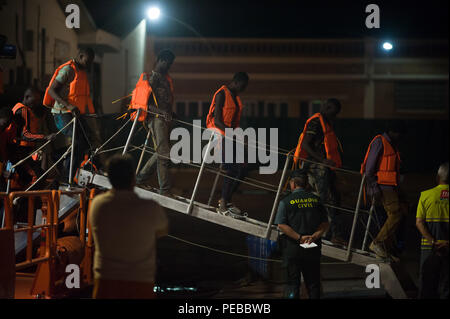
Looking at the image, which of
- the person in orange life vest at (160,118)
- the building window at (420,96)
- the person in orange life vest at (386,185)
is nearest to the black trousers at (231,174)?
the person in orange life vest at (160,118)

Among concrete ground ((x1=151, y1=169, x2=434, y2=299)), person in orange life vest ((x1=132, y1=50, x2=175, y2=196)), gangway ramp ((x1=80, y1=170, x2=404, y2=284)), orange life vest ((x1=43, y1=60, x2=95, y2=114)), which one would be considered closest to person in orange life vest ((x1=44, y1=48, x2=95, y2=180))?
orange life vest ((x1=43, y1=60, x2=95, y2=114))

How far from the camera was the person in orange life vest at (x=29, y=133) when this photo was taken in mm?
7848

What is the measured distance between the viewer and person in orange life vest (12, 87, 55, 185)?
7848 millimetres

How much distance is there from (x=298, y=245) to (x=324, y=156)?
2.10 m

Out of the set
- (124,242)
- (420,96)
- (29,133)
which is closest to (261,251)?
(29,133)

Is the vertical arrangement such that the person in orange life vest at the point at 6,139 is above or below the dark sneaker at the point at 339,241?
above

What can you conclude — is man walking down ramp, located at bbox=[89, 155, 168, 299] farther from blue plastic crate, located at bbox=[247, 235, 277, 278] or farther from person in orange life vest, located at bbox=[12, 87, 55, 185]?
blue plastic crate, located at bbox=[247, 235, 277, 278]

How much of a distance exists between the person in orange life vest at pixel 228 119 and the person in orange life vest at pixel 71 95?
65.9 inches

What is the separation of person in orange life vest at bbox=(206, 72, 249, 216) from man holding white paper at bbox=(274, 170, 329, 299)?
1645 mm

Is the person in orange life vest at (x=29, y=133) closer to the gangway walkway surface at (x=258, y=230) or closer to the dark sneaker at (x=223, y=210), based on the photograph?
the gangway walkway surface at (x=258, y=230)
